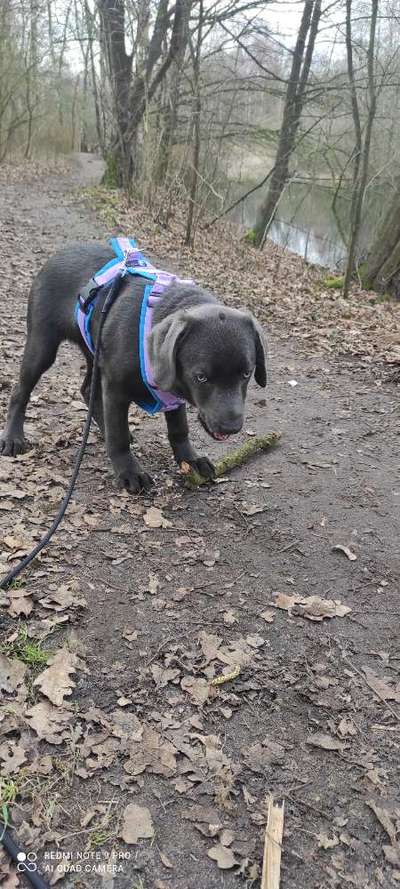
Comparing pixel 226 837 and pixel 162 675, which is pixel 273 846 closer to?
pixel 226 837

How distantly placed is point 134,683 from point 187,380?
5.68ft

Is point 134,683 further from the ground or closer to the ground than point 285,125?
closer to the ground

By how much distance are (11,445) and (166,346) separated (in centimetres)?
186

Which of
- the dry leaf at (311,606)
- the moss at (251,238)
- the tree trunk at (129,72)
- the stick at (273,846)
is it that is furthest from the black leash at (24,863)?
the tree trunk at (129,72)

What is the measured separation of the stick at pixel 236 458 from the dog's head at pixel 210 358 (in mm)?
888

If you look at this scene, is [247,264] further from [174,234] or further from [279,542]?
[279,542]

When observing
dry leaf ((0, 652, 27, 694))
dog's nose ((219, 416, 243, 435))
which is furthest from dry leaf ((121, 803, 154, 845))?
dog's nose ((219, 416, 243, 435))

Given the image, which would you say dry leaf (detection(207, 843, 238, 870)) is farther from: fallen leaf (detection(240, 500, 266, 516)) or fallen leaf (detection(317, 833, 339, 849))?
fallen leaf (detection(240, 500, 266, 516))

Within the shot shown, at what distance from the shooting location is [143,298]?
4145mm

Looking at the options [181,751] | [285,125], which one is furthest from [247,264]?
[181,751]

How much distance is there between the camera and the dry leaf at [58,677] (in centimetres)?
276

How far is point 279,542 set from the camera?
13.6 feet

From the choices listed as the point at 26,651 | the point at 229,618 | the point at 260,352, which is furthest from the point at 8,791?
the point at 260,352

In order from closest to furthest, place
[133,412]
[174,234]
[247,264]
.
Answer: [133,412]
[247,264]
[174,234]
